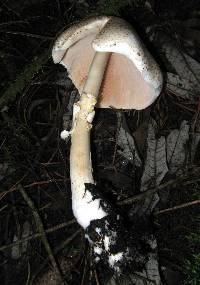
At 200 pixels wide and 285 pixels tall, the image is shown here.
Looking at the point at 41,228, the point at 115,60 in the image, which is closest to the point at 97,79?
the point at 115,60

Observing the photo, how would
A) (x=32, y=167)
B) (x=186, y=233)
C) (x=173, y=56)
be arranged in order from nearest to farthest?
(x=186, y=233) → (x=32, y=167) → (x=173, y=56)

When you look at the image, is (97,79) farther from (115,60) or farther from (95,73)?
(115,60)

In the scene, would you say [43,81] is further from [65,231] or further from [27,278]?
[27,278]

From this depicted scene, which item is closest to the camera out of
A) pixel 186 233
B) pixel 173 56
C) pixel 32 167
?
pixel 186 233

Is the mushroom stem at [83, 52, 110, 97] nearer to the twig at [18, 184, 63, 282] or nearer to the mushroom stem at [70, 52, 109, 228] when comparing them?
the mushroom stem at [70, 52, 109, 228]

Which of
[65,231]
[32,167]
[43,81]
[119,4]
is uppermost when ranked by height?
[119,4]

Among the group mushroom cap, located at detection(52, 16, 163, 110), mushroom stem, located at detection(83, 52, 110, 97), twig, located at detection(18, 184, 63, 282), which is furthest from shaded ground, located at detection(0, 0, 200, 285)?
mushroom stem, located at detection(83, 52, 110, 97)

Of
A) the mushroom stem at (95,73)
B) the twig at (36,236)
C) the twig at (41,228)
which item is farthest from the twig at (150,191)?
the mushroom stem at (95,73)

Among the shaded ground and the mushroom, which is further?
the shaded ground

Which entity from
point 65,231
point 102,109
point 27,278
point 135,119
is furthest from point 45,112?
point 27,278
